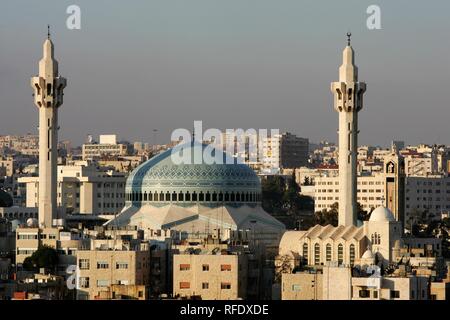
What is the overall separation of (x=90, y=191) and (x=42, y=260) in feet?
132

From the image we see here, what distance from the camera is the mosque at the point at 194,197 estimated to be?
247 ft

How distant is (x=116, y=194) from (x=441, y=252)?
33409 mm

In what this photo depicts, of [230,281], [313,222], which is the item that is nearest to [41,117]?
[230,281]

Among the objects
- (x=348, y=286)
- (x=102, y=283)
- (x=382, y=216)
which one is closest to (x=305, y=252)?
(x=382, y=216)

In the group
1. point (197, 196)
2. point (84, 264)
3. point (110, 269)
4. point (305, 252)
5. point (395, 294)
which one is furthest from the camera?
point (197, 196)

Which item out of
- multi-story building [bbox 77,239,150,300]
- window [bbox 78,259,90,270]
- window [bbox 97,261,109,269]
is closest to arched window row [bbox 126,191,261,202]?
multi-story building [bbox 77,239,150,300]

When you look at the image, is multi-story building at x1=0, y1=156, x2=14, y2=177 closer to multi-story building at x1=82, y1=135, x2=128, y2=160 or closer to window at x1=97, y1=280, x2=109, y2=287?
multi-story building at x1=82, y1=135, x2=128, y2=160

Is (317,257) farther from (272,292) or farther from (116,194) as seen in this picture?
(116,194)

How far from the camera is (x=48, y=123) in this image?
7094cm

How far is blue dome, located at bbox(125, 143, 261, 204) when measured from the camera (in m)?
76.1

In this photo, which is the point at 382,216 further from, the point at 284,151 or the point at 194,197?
the point at 284,151

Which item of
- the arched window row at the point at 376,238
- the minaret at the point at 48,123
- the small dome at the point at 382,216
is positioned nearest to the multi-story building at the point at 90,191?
the minaret at the point at 48,123

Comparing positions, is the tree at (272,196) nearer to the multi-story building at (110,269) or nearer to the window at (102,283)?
the multi-story building at (110,269)
